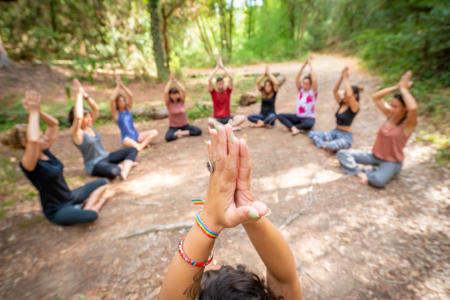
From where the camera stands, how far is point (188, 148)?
499 centimetres

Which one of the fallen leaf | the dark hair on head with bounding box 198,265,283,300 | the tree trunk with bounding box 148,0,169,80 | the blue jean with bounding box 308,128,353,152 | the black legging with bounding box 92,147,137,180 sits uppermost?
the tree trunk with bounding box 148,0,169,80

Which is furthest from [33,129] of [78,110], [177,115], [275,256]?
[177,115]

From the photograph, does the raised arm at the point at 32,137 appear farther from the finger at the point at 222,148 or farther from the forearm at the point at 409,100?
the forearm at the point at 409,100

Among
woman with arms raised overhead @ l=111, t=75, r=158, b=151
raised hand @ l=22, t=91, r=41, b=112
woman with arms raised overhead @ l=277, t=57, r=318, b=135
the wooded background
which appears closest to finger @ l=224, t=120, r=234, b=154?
raised hand @ l=22, t=91, r=41, b=112

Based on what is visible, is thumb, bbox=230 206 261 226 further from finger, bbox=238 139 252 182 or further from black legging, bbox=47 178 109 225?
black legging, bbox=47 178 109 225

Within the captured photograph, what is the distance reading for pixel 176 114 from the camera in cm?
558

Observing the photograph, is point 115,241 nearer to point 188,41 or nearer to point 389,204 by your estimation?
point 389,204

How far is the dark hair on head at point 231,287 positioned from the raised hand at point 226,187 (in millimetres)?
255

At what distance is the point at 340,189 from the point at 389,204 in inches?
24.3

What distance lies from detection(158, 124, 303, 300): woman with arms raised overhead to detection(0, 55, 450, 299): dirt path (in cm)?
123

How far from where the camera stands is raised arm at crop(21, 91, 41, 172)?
2.28 m

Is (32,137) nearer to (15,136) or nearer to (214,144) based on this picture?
(15,136)

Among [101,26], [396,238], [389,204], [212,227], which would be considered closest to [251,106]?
[389,204]

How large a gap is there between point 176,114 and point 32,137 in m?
3.50
